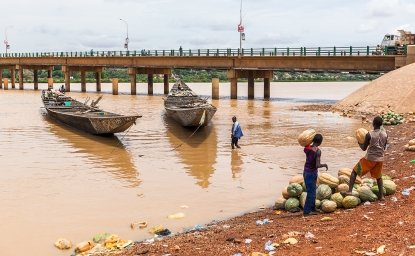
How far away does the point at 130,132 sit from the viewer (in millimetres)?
26484

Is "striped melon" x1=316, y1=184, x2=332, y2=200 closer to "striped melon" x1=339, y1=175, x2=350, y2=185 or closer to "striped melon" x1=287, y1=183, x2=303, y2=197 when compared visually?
"striped melon" x1=287, y1=183, x2=303, y2=197

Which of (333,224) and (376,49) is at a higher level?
(376,49)

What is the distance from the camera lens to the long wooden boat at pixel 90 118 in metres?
23.4

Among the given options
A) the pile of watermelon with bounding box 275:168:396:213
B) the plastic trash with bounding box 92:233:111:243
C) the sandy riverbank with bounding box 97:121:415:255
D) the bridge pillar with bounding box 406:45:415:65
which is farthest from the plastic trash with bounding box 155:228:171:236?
the bridge pillar with bounding box 406:45:415:65

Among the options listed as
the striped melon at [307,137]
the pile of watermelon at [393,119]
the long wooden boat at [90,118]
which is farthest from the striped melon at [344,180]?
the pile of watermelon at [393,119]

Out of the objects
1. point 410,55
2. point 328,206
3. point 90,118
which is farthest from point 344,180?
point 410,55

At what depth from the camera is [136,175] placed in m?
16.1

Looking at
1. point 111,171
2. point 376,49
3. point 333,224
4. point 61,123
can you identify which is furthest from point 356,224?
point 376,49

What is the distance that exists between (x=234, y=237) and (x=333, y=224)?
1792mm

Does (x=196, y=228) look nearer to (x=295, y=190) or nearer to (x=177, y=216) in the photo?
(x=177, y=216)

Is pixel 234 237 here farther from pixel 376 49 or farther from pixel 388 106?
pixel 376 49

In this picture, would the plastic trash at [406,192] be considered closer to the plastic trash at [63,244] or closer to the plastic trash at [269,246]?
the plastic trash at [269,246]

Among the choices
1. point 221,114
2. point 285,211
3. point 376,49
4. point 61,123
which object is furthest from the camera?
point 376,49

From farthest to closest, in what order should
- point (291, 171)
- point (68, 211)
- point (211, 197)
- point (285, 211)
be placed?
point (291, 171), point (211, 197), point (68, 211), point (285, 211)
